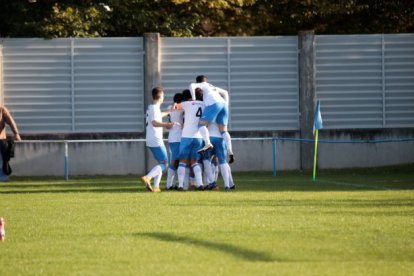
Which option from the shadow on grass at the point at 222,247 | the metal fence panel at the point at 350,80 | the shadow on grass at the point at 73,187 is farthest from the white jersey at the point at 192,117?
the metal fence panel at the point at 350,80

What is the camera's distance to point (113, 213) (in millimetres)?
18203

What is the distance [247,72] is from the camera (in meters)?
35.6

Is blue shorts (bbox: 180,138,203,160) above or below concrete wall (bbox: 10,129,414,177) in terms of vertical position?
above

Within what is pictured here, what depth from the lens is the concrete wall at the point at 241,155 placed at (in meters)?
34.3

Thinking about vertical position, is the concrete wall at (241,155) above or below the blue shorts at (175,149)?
below

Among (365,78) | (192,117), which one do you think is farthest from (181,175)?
(365,78)

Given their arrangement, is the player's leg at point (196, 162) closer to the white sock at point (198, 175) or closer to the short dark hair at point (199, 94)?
the white sock at point (198, 175)

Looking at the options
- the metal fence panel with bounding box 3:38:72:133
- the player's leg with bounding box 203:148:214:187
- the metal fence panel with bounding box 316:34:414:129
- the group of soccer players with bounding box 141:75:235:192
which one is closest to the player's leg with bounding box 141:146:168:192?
the group of soccer players with bounding box 141:75:235:192

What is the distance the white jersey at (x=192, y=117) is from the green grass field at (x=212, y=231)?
4.67 feet

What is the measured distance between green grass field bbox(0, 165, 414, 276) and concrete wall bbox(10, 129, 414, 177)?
8.94 metres

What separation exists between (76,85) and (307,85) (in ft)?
20.4

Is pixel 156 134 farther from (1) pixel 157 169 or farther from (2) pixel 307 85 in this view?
(2) pixel 307 85

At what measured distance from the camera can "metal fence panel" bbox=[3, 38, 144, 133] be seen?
3503cm

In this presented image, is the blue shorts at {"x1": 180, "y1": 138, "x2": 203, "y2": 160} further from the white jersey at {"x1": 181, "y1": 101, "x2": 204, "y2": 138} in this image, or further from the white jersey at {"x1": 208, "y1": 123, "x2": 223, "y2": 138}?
the white jersey at {"x1": 208, "y1": 123, "x2": 223, "y2": 138}
